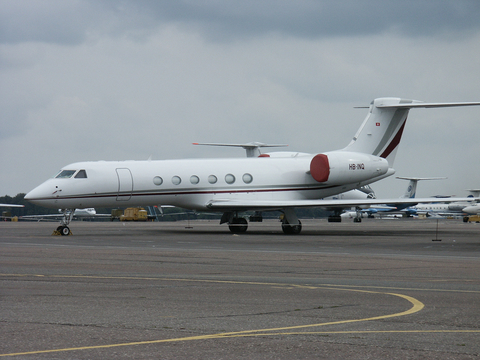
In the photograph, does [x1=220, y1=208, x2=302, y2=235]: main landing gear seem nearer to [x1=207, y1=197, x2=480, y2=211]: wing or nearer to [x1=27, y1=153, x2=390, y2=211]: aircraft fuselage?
[x1=207, y1=197, x2=480, y2=211]: wing

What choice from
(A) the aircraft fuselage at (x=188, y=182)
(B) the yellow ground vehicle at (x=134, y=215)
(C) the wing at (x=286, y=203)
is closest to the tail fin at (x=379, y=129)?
(A) the aircraft fuselage at (x=188, y=182)

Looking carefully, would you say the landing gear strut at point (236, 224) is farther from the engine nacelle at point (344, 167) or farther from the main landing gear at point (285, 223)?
the engine nacelle at point (344, 167)

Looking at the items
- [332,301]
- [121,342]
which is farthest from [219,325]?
[332,301]

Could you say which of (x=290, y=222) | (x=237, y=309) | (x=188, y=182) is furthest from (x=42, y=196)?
(x=237, y=309)

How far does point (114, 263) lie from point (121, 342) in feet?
29.3

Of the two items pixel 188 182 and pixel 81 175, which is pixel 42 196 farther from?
pixel 188 182

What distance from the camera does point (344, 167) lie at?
1320 inches

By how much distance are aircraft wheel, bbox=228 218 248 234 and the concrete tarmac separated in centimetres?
1712

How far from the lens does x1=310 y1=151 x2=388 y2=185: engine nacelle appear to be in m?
33.1

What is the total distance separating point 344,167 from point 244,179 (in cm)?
529

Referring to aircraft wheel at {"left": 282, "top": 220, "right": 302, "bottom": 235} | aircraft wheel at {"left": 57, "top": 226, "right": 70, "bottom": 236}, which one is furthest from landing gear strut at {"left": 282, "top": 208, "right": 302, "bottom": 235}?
aircraft wheel at {"left": 57, "top": 226, "right": 70, "bottom": 236}

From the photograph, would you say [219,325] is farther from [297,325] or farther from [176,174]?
[176,174]

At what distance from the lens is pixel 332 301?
28.8ft

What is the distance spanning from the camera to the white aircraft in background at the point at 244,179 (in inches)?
1141
